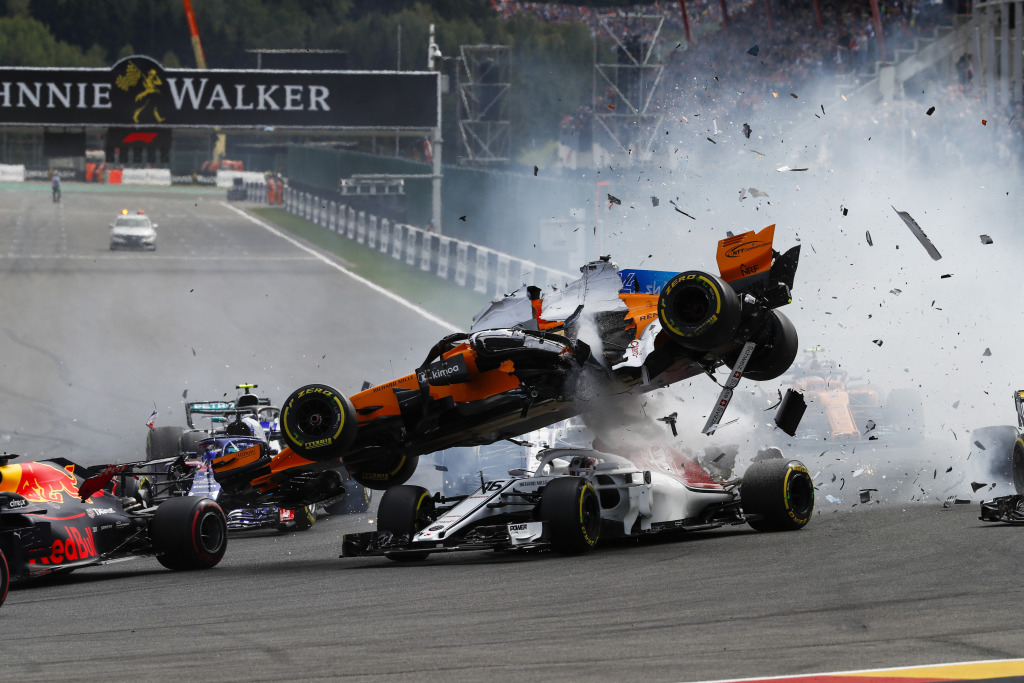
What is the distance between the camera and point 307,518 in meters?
18.4

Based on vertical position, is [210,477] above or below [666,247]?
below

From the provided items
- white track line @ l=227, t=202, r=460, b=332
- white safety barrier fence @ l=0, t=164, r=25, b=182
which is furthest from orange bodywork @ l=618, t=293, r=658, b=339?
white safety barrier fence @ l=0, t=164, r=25, b=182

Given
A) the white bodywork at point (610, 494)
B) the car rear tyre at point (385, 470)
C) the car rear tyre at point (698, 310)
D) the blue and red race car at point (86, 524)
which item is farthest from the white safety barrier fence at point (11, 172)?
the car rear tyre at point (698, 310)

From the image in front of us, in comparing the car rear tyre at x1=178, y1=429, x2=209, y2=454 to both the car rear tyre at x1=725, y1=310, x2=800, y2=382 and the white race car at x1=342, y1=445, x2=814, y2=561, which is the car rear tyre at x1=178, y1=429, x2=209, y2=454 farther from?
the car rear tyre at x1=725, y1=310, x2=800, y2=382

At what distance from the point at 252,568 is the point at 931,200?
48.0ft

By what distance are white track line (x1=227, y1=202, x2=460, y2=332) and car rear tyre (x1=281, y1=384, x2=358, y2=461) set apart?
18436mm

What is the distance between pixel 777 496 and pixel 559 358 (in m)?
2.88

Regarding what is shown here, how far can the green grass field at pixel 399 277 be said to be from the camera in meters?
34.3

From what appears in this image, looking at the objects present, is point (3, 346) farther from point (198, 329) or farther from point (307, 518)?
point (307, 518)

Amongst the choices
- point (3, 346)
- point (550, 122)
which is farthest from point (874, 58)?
point (3, 346)

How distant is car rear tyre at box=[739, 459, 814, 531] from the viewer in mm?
14484

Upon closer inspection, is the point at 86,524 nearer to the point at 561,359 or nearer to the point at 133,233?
the point at 561,359

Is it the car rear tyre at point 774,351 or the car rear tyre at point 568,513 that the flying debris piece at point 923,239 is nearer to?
the car rear tyre at point 774,351

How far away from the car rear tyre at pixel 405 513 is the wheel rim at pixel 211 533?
65.4 inches
